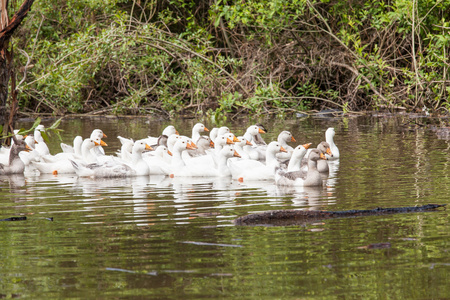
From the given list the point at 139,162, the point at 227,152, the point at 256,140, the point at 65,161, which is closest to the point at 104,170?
the point at 139,162

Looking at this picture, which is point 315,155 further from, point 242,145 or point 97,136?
point 97,136

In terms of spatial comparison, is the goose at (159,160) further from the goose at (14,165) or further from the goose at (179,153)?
the goose at (14,165)

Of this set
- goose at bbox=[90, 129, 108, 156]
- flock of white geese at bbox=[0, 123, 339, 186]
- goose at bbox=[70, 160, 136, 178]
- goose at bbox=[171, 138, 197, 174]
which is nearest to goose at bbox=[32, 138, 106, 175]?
flock of white geese at bbox=[0, 123, 339, 186]

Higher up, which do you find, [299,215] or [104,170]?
[104,170]

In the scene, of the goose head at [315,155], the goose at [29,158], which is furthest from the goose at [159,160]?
the goose head at [315,155]

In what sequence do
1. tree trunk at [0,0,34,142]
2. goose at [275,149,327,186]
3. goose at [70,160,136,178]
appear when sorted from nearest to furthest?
tree trunk at [0,0,34,142], goose at [275,149,327,186], goose at [70,160,136,178]

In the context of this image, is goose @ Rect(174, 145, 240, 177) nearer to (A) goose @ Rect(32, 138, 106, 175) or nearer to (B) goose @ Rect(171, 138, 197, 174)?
(B) goose @ Rect(171, 138, 197, 174)

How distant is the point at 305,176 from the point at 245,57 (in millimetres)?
15999

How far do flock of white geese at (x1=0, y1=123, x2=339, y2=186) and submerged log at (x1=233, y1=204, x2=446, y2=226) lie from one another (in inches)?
111

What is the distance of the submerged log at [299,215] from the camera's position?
284 inches

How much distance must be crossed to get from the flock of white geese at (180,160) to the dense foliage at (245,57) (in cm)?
718

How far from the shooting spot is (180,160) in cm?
1246

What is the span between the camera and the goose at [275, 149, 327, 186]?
10205mm

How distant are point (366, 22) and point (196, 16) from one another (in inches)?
272
